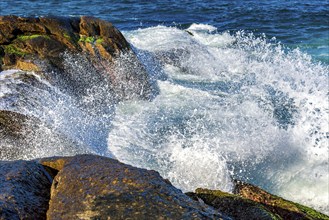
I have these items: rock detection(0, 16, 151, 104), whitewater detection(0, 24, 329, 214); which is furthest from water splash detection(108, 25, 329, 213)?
rock detection(0, 16, 151, 104)

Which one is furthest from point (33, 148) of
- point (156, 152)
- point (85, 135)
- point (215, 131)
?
point (215, 131)

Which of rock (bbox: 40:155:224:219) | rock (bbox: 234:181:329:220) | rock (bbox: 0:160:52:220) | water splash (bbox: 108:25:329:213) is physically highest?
rock (bbox: 40:155:224:219)

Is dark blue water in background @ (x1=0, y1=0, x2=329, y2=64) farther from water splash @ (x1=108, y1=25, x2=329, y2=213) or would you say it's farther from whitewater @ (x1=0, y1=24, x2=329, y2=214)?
whitewater @ (x1=0, y1=24, x2=329, y2=214)

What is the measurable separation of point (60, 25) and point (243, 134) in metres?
6.56

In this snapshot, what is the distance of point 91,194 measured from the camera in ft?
11.7

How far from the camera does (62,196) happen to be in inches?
144

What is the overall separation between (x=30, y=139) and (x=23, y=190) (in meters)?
5.14

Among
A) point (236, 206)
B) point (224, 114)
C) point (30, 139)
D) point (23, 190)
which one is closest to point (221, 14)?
point (224, 114)

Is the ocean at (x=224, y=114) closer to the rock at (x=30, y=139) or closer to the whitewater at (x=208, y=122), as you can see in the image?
the whitewater at (x=208, y=122)

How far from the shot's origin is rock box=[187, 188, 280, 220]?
4.83 m

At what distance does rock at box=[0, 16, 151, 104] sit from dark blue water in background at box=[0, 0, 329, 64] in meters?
10.1

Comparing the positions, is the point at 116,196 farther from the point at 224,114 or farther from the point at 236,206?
the point at 224,114

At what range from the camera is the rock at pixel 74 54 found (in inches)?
464

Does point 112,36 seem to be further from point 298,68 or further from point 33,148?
point 298,68
